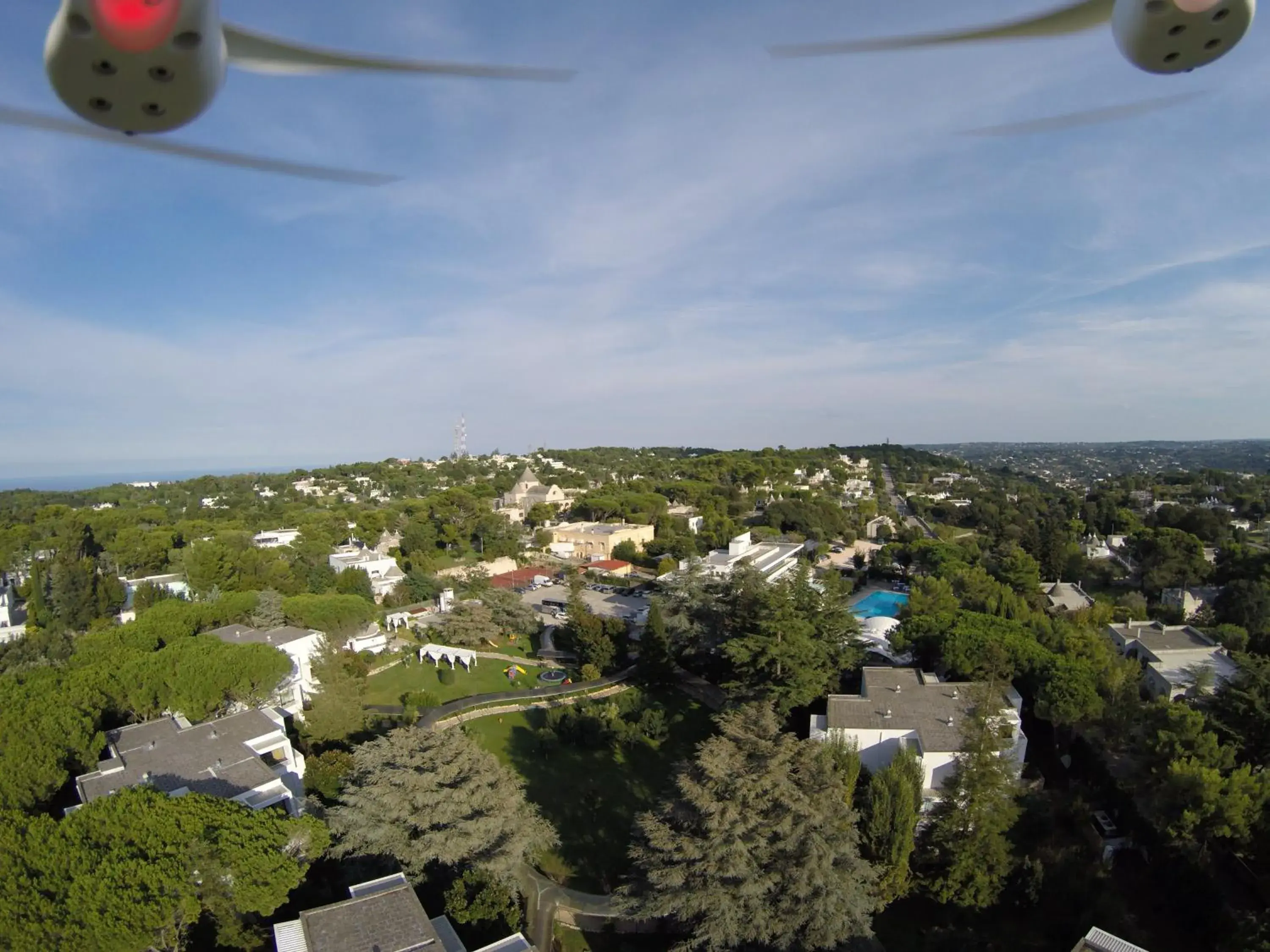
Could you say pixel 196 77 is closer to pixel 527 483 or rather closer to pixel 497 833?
pixel 497 833

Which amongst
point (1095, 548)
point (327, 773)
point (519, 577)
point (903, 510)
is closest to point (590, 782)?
point (327, 773)

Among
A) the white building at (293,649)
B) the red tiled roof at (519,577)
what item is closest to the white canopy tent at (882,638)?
the white building at (293,649)

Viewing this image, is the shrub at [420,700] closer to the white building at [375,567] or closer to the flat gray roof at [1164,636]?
the white building at [375,567]

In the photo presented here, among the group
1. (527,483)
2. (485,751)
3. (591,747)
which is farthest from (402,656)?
(527,483)

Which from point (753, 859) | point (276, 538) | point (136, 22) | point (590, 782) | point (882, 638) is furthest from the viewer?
point (276, 538)

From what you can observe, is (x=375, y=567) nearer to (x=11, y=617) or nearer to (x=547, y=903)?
(x=11, y=617)

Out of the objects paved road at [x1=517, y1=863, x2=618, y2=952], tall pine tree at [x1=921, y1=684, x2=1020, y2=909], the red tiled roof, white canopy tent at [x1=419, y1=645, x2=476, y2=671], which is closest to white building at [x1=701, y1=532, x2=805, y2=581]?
the red tiled roof
